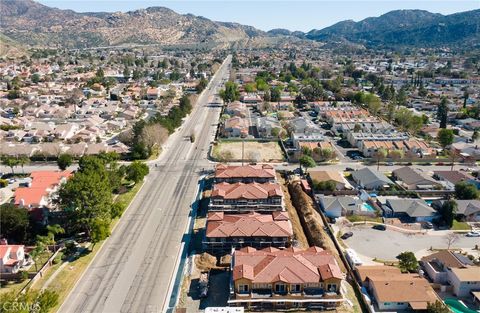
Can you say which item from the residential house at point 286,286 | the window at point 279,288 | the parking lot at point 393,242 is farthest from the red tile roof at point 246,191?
the window at point 279,288

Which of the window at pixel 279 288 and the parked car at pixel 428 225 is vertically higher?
the window at pixel 279 288

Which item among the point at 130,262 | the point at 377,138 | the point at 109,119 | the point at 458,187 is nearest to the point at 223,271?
the point at 130,262

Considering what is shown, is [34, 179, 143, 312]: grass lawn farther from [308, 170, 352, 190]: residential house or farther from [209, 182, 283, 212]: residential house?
[308, 170, 352, 190]: residential house

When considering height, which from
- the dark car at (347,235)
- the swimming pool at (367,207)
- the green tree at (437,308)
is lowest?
the dark car at (347,235)

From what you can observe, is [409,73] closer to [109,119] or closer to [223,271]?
[109,119]

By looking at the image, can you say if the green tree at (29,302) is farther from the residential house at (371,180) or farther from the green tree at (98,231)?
the residential house at (371,180)

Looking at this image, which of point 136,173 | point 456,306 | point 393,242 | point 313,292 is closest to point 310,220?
point 393,242

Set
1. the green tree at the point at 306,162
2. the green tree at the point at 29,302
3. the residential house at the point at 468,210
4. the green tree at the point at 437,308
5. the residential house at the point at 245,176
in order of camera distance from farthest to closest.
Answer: the green tree at the point at 306,162
the residential house at the point at 245,176
the residential house at the point at 468,210
the green tree at the point at 437,308
the green tree at the point at 29,302

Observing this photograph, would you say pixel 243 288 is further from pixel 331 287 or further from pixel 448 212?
pixel 448 212
